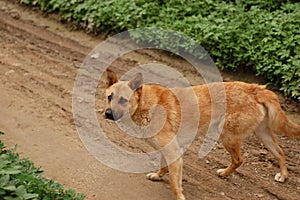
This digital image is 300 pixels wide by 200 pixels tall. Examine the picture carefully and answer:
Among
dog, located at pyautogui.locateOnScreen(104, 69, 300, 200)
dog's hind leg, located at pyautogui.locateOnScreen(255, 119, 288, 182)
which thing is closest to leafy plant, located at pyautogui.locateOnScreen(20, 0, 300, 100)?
dog's hind leg, located at pyautogui.locateOnScreen(255, 119, 288, 182)

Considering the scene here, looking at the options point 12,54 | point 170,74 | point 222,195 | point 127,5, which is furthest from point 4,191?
point 127,5

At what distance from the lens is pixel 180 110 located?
6531 mm

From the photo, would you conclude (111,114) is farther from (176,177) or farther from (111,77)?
(176,177)

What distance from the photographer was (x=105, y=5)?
448 inches

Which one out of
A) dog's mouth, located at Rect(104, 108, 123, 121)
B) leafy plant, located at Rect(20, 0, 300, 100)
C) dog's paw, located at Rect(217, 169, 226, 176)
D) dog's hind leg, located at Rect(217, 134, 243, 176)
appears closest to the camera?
dog's mouth, located at Rect(104, 108, 123, 121)

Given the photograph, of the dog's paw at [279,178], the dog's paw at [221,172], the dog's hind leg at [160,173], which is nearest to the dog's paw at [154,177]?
the dog's hind leg at [160,173]

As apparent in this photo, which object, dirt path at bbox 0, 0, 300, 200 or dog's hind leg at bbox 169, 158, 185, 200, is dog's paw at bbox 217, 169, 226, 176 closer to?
dirt path at bbox 0, 0, 300, 200

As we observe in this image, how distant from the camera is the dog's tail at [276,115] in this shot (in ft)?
21.0

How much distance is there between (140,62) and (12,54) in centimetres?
247

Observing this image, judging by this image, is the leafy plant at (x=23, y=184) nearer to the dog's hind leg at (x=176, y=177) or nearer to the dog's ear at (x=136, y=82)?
the dog's hind leg at (x=176, y=177)

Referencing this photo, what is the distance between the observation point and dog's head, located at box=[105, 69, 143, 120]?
6.23m

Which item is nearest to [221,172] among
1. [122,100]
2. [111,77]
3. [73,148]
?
[122,100]

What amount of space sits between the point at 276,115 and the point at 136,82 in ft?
5.58

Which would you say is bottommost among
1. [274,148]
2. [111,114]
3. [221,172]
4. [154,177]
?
[154,177]
